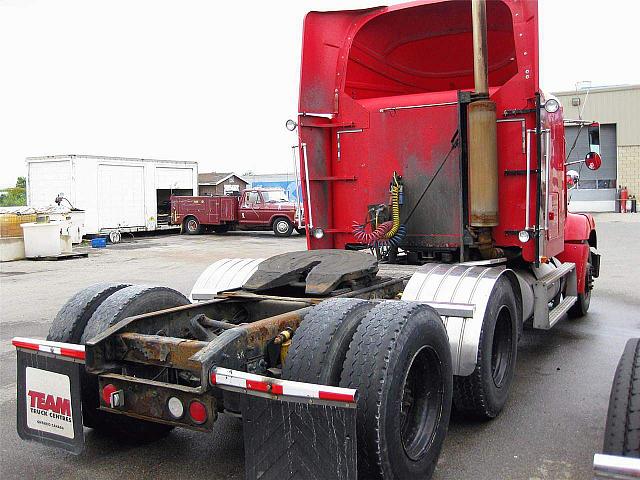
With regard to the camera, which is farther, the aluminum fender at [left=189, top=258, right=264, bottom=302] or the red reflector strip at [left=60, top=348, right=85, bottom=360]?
the aluminum fender at [left=189, top=258, right=264, bottom=302]

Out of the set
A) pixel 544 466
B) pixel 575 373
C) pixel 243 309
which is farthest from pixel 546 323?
pixel 243 309

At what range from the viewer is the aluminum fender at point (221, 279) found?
238 inches

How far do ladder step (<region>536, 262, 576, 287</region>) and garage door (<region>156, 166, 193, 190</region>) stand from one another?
78.7 ft

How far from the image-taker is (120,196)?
2717 cm

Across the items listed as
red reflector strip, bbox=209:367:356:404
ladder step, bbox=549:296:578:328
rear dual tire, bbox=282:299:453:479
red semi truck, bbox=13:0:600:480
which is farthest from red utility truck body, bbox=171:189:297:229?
red reflector strip, bbox=209:367:356:404

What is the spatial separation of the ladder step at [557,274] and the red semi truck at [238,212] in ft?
66.0

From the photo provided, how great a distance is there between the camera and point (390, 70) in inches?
304

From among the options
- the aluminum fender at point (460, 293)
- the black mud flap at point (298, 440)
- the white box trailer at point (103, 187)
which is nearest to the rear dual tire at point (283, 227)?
the white box trailer at point (103, 187)

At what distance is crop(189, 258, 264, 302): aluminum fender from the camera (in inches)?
238

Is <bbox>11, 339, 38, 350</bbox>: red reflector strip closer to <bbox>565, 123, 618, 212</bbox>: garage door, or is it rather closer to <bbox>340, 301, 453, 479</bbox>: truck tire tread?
<bbox>340, 301, 453, 479</bbox>: truck tire tread

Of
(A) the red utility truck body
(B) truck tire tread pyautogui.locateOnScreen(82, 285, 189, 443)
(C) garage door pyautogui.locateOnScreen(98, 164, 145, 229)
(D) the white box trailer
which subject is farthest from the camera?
(A) the red utility truck body

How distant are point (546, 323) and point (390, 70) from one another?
3480mm

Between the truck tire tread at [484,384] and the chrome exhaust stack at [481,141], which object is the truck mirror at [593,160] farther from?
the truck tire tread at [484,384]

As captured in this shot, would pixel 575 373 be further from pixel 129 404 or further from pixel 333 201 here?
pixel 129 404
